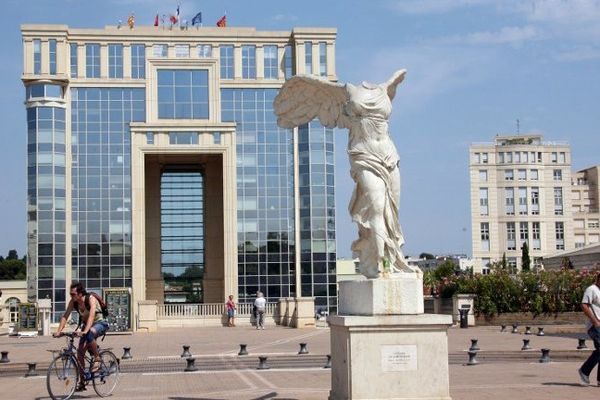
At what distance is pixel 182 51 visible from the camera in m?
62.7

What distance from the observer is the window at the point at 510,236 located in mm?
111062

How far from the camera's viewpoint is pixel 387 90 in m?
12.1

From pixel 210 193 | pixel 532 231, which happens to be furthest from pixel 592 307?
pixel 532 231

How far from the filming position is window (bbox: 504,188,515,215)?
364 ft

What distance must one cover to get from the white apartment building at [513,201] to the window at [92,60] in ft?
199

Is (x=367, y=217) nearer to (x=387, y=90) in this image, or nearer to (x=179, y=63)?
(x=387, y=90)

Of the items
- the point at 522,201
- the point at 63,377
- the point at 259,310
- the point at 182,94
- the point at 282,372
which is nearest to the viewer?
the point at 63,377

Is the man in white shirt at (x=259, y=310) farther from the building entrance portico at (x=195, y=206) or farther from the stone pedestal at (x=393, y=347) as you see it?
the stone pedestal at (x=393, y=347)

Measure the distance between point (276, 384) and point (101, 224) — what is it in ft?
156

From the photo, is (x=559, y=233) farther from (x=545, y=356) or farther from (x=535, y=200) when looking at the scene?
(x=545, y=356)

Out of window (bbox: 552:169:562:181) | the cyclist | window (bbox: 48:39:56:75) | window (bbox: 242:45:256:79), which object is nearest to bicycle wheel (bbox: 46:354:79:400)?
the cyclist

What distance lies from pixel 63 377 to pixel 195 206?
2282 inches

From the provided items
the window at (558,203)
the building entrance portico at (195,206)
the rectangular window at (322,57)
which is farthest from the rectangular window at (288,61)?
the window at (558,203)

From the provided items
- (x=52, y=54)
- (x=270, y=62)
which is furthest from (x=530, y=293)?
(x=52, y=54)
